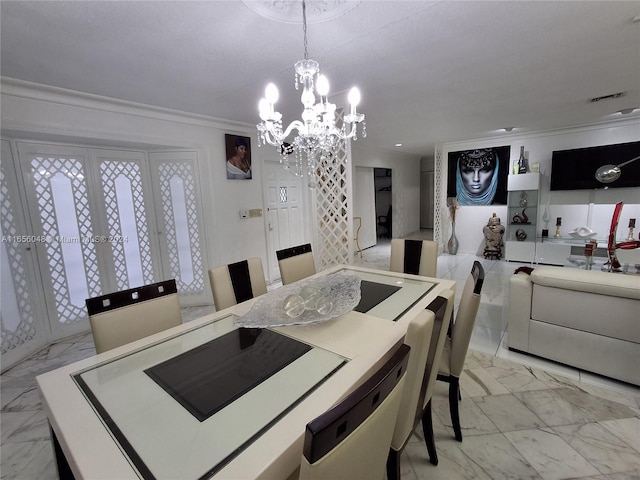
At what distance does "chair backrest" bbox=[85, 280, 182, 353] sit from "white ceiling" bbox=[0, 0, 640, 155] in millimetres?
1493

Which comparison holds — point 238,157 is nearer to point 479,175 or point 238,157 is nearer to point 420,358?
point 420,358

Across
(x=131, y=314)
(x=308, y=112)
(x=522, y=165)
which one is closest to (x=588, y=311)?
(x=308, y=112)

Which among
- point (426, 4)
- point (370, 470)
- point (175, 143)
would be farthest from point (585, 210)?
point (175, 143)

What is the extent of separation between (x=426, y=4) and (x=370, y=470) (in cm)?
207

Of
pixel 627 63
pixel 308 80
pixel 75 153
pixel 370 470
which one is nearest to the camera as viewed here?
pixel 370 470

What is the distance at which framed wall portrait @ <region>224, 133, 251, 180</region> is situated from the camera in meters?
3.75

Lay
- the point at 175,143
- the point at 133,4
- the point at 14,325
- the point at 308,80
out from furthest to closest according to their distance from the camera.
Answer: the point at 175,143 → the point at 14,325 → the point at 308,80 → the point at 133,4

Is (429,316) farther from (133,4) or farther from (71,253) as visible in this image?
(71,253)

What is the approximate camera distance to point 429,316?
1029 mm

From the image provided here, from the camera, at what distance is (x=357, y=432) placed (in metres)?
0.64

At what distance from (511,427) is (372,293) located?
1097mm

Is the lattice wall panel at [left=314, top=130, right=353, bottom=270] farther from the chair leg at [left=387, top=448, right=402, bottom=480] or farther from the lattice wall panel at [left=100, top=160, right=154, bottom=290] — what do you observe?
the chair leg at [left=387, top=448, right=402, bottom=480]

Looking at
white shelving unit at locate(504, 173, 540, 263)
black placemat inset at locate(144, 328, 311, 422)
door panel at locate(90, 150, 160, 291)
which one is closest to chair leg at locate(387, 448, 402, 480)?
black placemat inset at locate(144, 328, 311, 422)

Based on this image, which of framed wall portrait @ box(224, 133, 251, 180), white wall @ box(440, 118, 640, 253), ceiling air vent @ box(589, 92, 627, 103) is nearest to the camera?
ceiling air vent @ box(589, 92, 627, 103)
